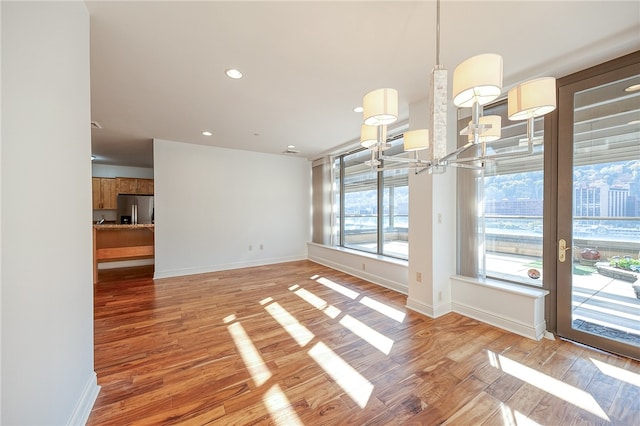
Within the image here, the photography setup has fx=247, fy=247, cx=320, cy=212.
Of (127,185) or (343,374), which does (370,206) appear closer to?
(343,374)

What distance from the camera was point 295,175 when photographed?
6230 mm

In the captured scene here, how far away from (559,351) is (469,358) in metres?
0.86

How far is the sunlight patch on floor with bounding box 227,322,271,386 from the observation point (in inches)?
75.5

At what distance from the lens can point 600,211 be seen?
7.13ft

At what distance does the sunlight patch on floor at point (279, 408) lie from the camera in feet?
4.94

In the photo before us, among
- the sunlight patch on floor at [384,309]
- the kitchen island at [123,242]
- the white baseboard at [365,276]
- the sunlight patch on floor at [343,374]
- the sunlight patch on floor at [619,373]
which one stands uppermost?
the kitchen island at [123,242]

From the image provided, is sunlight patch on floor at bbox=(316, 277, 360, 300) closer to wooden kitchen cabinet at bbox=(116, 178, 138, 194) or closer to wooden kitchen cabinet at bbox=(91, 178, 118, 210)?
wooden kitchen cabinet at bbox=(116, 178, 138, 194)

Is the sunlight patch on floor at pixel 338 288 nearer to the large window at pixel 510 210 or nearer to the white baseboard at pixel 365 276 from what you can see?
the white baseboard at pixel 365 276

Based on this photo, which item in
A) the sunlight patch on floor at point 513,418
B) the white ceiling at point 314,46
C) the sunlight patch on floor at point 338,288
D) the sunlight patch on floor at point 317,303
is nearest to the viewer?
the sunlight patch on floor at point 513,418

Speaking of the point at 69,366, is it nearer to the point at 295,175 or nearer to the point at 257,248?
the point at 257,248

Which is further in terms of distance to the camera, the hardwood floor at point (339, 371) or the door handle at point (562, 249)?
the door handle at point (562, 249)

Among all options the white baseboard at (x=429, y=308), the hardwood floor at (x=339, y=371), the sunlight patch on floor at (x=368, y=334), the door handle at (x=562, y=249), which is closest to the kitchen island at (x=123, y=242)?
the hardwood floor at (x=339, y=371)

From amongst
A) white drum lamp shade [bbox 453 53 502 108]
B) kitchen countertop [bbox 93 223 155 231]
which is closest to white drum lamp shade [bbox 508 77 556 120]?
white drum lamp shade [bbox 453 53 502 108]

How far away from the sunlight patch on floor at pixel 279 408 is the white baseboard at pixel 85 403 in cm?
104
